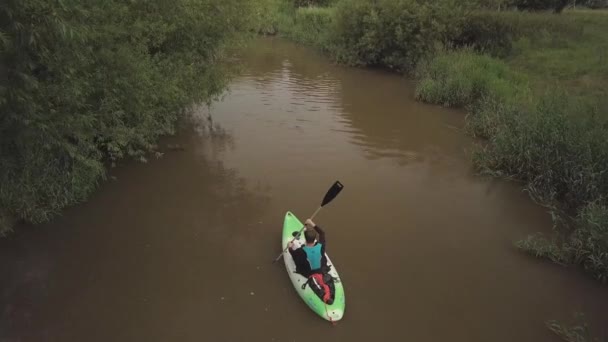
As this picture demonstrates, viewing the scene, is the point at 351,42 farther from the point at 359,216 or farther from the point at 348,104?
the point at 359,216

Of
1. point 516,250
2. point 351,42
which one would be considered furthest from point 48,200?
point 351,42

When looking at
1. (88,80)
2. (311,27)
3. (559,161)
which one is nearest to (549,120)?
(559,161)

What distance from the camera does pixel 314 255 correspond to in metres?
6.29

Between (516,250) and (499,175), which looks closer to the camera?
(516,250)

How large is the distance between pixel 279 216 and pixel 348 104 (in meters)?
8.70

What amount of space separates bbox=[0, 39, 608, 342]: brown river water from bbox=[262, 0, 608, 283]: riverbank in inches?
21.5

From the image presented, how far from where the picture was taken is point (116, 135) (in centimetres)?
805

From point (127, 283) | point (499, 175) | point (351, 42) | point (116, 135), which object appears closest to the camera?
point (127, 283)

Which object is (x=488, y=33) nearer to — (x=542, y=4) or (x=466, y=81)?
(x=466, y=81)

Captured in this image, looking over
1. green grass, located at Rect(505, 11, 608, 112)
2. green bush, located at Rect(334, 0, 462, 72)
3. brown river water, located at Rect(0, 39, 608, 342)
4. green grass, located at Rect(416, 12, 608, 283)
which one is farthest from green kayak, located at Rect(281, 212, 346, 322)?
green bush, located at Rect(334, 0, 462, 72)

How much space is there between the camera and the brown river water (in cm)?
579

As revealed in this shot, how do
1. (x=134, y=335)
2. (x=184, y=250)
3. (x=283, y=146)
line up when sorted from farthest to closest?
(x=283, y=146), (x=184, y=250), (x=134, y=335)

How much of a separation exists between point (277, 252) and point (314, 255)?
3.94ft

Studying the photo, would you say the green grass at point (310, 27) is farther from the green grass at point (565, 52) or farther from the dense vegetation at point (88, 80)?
the dense vegetation at point (88, 80)
